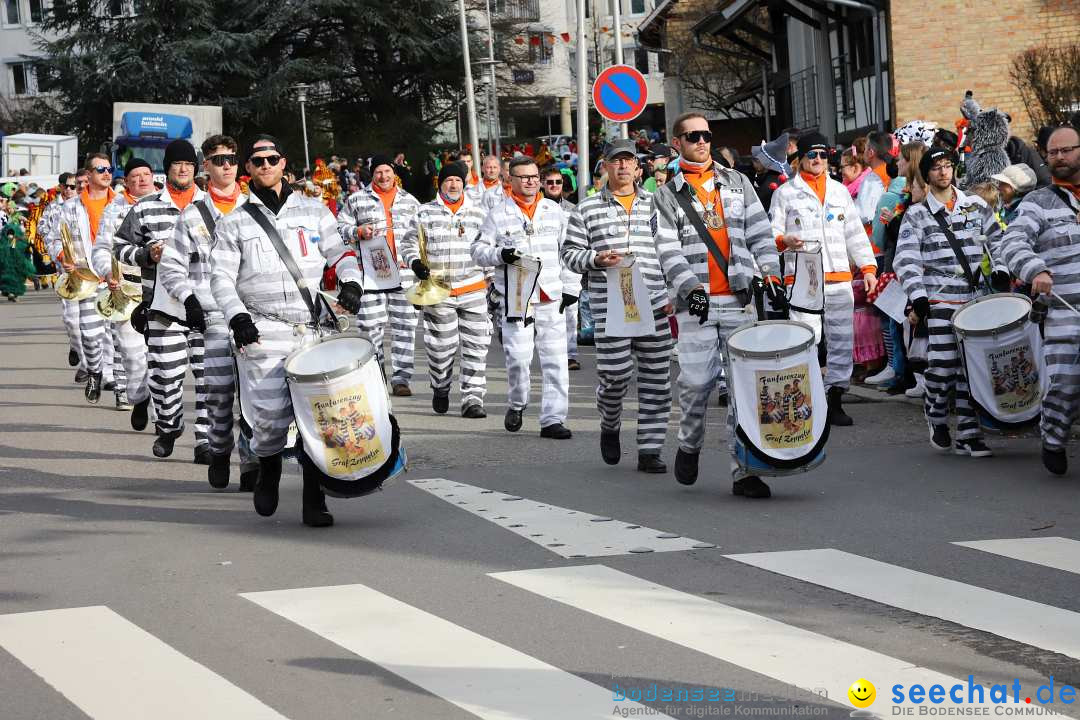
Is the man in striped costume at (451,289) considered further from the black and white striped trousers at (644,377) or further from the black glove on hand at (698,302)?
the black glove on hand at (698,302)

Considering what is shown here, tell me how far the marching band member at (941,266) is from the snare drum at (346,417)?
3918 mm

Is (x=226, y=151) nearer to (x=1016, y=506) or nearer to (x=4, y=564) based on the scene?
(x=4, y=564)

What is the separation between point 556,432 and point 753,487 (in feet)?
10.7

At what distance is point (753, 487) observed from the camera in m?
9.25

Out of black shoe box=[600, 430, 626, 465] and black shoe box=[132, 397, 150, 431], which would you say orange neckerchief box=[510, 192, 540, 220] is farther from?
black shoe box=[132, 397, 150, 431]

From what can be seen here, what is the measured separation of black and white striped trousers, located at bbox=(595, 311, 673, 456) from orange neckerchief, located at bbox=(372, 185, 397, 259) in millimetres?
5331

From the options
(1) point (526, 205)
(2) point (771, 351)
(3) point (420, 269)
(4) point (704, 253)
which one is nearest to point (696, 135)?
(4) point (704, 253)

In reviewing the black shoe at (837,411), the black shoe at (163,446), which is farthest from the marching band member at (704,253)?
the black shoe at (163,446)

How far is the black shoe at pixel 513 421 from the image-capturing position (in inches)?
507

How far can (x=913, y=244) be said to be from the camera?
11.0m

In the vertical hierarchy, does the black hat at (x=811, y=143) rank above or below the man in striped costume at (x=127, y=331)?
above

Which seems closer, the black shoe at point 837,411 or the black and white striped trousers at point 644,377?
the black and white striped trousers at point 644,377

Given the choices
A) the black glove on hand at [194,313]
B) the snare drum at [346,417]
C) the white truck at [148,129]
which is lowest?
the snare drum at [346,417]

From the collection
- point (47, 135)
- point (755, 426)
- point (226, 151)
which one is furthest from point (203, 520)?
point (47, 135)
